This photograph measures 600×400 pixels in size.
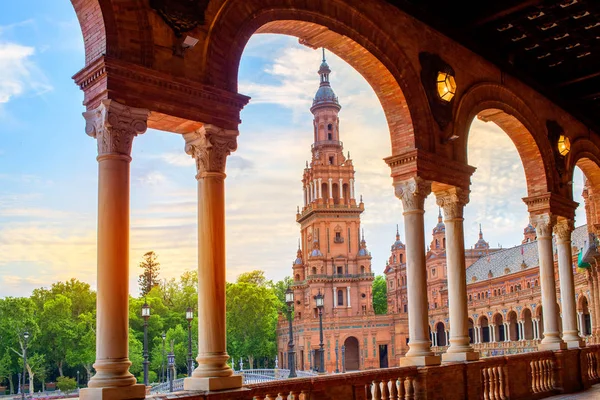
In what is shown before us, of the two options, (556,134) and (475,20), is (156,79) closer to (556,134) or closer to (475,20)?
(475,20)

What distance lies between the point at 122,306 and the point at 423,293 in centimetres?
621

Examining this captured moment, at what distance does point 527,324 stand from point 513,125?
62630 mm

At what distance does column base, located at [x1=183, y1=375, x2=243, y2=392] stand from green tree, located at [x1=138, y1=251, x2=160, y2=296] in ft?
331

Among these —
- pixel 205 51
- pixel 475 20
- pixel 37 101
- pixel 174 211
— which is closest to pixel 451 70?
pixel 475 20

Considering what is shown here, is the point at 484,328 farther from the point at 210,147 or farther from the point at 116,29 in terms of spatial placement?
the point at 116,29

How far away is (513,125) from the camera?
16.9m

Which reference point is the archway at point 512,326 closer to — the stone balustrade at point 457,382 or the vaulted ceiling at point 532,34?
the stone balustrade at point 457,382

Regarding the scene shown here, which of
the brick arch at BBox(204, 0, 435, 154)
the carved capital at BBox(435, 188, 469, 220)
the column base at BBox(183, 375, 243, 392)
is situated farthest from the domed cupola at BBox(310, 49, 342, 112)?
the column base at BBox(183, 375, 243, 392)

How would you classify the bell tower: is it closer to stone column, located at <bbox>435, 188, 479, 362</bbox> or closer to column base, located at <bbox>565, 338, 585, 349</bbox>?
column base, located at <bbox>565, 338, 585, 349</bbox>

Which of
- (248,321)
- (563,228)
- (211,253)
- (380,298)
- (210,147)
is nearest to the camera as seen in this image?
(211,253)

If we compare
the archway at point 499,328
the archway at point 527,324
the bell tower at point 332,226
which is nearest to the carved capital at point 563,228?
the archway at point 527,324

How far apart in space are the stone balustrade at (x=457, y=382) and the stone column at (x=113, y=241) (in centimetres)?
73

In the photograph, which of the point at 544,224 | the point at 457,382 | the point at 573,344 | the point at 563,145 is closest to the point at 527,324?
the point at 573,344

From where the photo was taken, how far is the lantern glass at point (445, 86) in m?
13.7
